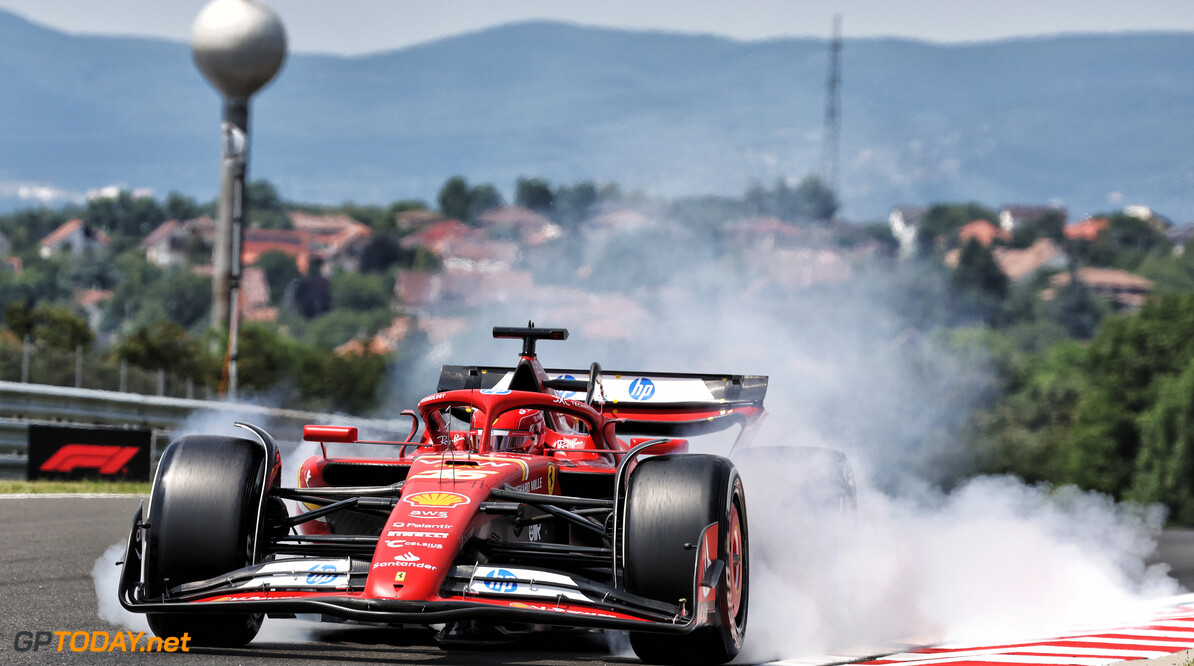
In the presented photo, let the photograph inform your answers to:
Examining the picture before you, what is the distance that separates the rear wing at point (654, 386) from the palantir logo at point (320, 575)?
4680 millimetres

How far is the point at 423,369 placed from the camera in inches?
835

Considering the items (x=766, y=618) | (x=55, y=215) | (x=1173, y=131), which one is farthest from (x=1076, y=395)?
(x=55, y=215)

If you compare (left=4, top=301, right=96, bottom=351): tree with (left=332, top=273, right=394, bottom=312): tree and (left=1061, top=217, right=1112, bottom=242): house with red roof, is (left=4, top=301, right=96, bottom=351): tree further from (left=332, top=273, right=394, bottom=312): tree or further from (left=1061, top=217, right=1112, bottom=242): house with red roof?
(left=1061, top=217, right=1112, bottom=242): house with red roof

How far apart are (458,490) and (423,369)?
13.9 metres

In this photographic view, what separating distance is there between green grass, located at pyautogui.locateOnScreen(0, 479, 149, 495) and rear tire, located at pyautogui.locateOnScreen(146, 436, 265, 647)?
35.1ft

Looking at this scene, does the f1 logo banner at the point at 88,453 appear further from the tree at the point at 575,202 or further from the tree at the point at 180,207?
the tree at the point at 180,207

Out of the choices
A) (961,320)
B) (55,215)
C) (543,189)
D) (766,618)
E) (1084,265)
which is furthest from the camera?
(55,215)

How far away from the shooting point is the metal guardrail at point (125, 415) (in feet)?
62.1

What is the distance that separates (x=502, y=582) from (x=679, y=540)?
2.65ft

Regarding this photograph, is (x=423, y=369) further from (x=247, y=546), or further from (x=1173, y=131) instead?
(x=1173, y=131)

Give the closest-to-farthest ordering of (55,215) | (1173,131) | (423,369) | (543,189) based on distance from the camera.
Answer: (543,189)
(423,369)
(1173,131)
(55,215)

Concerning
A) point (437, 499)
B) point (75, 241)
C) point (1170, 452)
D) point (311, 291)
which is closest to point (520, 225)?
point (437, 499)

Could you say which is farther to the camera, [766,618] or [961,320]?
[961,320]

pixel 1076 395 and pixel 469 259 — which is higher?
pixel 469 259
